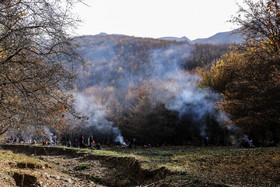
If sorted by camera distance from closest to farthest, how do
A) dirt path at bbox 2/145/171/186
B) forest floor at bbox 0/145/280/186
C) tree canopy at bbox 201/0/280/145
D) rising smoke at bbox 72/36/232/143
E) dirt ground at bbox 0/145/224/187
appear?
forest floor at bbox 0/145/280/186, dirt ground at bbox 0/145/224/187, dirt path at bbox 2/145/171/186, tree canopy at bbox 201/0/280/145, rising smoke at bbox 72/36/232/143

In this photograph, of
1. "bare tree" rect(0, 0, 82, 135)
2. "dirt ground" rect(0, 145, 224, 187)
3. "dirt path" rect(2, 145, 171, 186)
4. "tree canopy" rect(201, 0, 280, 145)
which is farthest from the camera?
"tree canopy" rect(201, 0, 280, 145)

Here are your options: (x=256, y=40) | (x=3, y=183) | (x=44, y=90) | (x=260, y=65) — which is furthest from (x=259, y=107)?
(x=3, y=183)

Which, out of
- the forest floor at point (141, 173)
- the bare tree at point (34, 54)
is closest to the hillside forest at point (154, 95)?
the bare tree at point (34, 54)

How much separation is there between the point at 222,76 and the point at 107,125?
25.8 metres

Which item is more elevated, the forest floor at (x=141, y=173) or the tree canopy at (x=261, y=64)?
the tree canopy at (x=261, y=64)

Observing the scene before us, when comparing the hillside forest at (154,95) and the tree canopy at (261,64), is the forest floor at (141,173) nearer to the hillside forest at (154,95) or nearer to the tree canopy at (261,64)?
the hillside forest at (154,95)

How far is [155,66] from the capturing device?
106500 millimetres

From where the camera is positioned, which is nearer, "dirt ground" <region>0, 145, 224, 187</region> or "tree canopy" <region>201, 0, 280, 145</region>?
"dirt ground" <region>0, 145, 224, 187</region>

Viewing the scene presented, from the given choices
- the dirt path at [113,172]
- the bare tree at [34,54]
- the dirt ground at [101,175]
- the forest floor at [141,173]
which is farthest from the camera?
the dirt path at [113,172]

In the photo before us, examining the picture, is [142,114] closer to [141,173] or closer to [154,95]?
[154,95]

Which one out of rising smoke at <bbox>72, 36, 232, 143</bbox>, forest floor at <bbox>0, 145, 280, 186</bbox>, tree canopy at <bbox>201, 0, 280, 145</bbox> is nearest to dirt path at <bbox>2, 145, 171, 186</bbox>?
forest floor at <bbox>0, 145, 280, 186</bbox>

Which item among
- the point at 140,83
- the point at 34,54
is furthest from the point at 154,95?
the point at 140,83

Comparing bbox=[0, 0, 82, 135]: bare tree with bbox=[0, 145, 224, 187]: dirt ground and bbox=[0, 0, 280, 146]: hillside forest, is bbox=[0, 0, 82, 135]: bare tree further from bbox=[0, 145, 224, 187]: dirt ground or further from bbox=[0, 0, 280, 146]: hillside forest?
bbox=[0, 145, 224, 187]: dirt ground

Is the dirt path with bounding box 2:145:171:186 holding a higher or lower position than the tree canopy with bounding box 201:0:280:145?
lower
